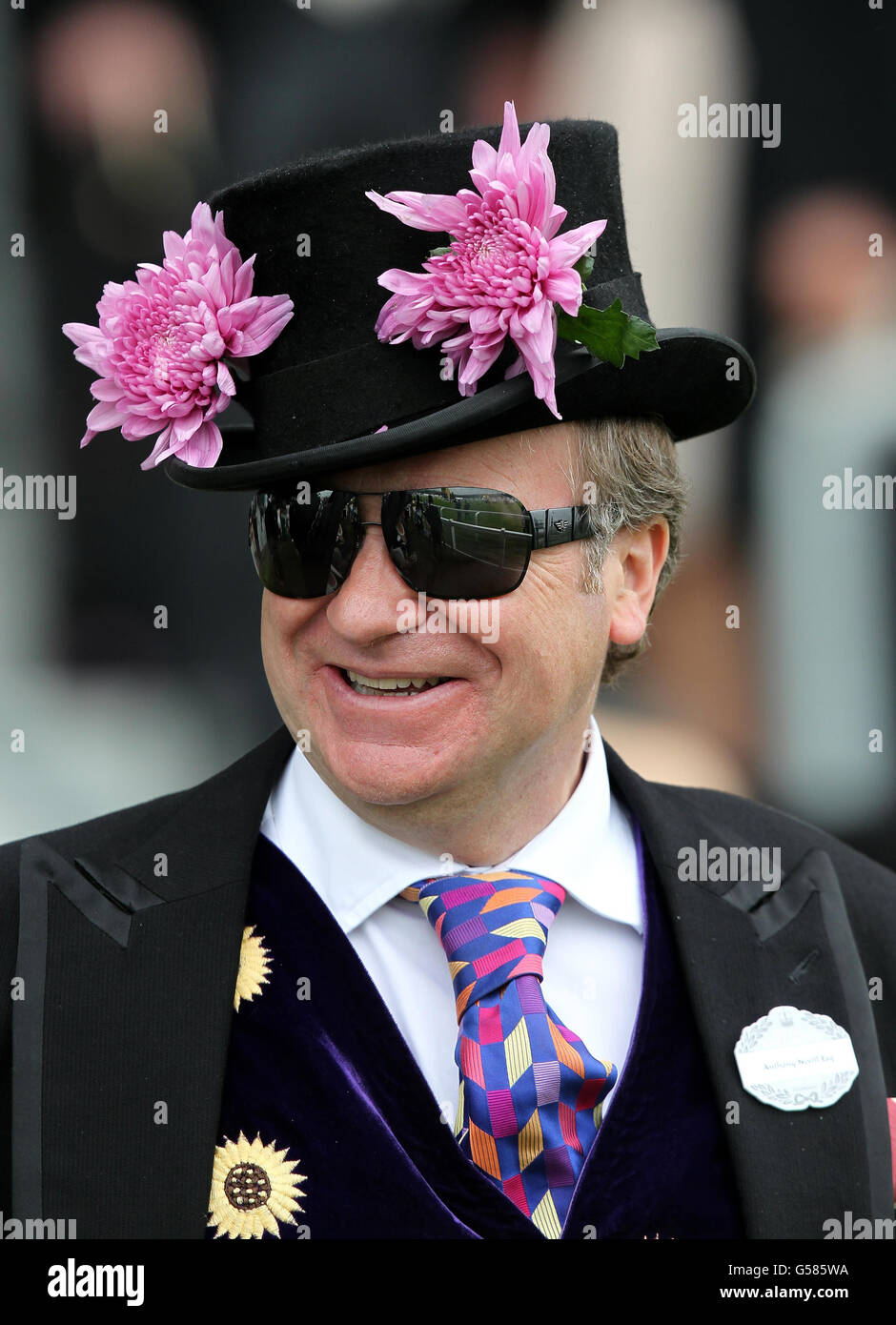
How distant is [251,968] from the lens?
2225 millimetres

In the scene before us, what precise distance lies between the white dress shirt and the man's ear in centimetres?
31

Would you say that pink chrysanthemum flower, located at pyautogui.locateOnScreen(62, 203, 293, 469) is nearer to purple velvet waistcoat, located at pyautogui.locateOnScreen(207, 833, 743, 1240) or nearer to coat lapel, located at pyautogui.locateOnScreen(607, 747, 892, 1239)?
purple velvet waistcoat, located at pyautogui.locateOnScreen(207, 833, 743, 1240)

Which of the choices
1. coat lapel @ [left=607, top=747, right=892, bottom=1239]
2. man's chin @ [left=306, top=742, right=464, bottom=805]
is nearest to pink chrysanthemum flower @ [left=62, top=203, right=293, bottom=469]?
man's chin @ [left=306, top=742, right=464, bottom=805]

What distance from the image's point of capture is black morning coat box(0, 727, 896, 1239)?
6.78 ft

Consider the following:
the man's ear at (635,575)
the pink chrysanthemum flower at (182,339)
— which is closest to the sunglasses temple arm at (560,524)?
the man's ear at (635,575)

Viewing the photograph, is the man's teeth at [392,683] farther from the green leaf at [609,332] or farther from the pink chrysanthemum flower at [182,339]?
the green leaf at [609,332]

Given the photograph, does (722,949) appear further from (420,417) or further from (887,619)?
(887,619)

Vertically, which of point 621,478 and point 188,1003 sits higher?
point 621,478

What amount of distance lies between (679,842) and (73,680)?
2279mm

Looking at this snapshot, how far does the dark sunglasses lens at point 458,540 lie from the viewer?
2119mm

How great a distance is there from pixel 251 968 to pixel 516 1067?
18.2 inches

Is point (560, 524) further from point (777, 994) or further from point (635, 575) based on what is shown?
point (777, 994)

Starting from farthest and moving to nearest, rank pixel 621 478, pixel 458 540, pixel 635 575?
pixel 635 575, pixel 621 478, pixel 458 540

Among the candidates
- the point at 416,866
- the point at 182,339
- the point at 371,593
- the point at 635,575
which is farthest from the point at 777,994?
the point at 182,339
